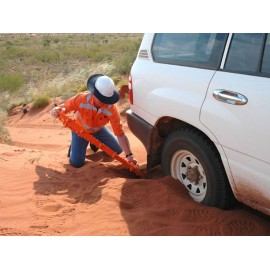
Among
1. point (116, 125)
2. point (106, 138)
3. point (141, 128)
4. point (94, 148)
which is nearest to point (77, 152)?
point (106, 138)

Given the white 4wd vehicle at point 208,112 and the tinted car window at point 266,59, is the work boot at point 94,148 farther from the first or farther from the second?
the tinted car window at point 266,59

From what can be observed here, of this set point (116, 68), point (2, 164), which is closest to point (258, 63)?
point (2, 164)

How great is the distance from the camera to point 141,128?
4.12 meters

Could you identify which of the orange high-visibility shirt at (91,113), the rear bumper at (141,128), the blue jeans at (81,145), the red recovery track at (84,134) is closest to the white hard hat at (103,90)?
the orange high-visibility shirt at (91,113)

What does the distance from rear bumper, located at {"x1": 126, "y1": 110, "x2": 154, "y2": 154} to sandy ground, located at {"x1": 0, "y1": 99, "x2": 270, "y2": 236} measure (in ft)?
1.49

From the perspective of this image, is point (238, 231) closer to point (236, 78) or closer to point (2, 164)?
point (236, 78)

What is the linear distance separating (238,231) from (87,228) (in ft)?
4.49

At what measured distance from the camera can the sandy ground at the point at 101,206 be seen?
325cm

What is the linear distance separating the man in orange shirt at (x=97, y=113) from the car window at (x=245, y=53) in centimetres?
193

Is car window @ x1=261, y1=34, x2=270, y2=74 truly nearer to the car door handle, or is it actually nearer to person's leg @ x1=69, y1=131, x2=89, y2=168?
the car door handle

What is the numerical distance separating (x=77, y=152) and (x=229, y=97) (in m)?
2.90

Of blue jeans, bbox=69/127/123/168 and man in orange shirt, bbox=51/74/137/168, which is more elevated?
man in orange shirt, bbox=51/74/137/168

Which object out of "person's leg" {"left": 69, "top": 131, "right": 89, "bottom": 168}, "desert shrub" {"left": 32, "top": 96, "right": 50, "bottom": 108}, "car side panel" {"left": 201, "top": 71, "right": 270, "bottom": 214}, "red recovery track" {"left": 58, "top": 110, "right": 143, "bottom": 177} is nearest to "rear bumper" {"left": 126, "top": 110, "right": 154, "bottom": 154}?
"red recovery track" {"left": 58, "top": 110, "right": 143, "bottom": 177}

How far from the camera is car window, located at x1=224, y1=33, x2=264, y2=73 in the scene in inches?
111
